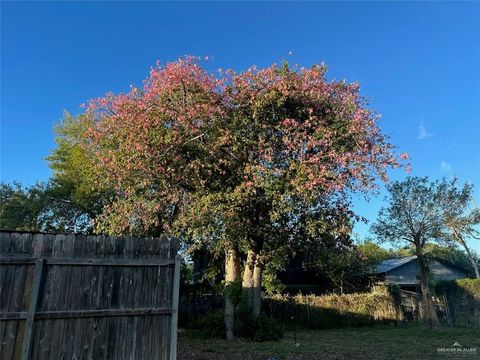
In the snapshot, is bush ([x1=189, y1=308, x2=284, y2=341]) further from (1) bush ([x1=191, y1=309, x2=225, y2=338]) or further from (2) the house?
(2) the house

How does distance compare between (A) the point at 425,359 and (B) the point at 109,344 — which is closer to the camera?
(B) the point at 109,344

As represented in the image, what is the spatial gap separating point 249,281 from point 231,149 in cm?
553

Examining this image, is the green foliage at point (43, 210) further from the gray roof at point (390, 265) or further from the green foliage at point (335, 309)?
the gray roof at point (390, 265)

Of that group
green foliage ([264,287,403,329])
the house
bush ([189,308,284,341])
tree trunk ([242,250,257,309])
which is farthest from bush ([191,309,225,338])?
the house

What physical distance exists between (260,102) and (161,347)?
789cm

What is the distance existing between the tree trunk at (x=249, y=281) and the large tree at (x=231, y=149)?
1.65m

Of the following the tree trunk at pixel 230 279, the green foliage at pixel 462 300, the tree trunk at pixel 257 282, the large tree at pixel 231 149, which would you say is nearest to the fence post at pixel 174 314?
the large tree at pixel 231 149

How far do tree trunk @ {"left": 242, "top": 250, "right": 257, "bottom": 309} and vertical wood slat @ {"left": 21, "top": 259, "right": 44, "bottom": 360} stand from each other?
983cm

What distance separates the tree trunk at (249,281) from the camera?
14938 millimetres

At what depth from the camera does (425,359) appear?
984 centimetres

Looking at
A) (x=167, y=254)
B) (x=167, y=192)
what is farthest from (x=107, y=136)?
(x=167, y=254)

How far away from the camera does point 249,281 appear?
605 inches

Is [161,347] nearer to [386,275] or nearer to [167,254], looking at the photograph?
[167,254]

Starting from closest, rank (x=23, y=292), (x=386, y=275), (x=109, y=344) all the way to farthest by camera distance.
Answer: (x=23, y=292) → (x=109, y=344) → (x=386, y=275)
